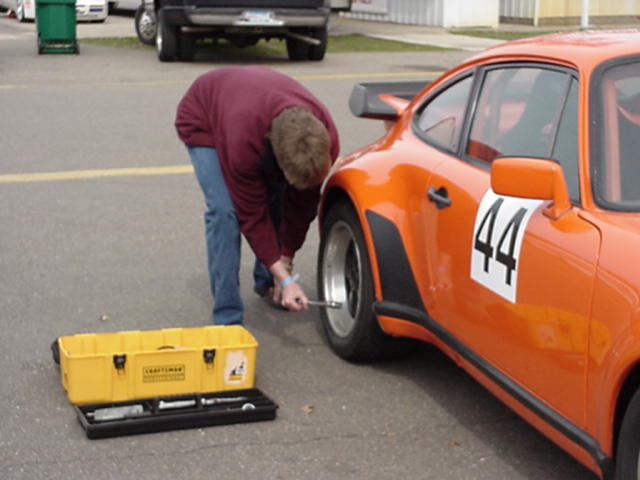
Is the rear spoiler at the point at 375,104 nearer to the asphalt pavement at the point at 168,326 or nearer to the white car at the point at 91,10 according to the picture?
the asphalt pavement at the point at 168,326

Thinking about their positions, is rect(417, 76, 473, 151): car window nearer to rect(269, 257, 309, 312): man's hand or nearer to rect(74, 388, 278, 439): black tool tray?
rect(269, 257, 309, 312): man's hand

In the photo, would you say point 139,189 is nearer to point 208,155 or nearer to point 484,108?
point 208,155

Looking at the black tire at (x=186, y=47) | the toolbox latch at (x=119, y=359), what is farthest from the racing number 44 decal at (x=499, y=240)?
the black tire at (x=186, y=47)

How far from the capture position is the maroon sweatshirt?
5289 mm

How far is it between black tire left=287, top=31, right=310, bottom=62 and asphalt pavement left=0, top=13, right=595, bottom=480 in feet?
22.8

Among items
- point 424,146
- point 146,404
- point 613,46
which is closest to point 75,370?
point 146,404

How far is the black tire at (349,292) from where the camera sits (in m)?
5.37

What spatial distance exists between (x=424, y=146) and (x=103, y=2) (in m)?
23.4

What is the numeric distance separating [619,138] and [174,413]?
202 centimetres

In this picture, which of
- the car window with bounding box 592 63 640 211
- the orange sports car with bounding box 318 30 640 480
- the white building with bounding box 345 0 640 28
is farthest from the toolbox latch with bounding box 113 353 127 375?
the white building with bounding box 345 0 640 28

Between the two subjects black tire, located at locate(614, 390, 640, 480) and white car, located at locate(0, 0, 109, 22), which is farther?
white car, located at locate(0, 0, 109, 22)

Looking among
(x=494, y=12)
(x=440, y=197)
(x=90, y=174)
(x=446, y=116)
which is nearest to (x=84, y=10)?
(x=494, y=12)

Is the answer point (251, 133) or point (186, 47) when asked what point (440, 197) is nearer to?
point (251, 133)

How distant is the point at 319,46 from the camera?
18.9 m
